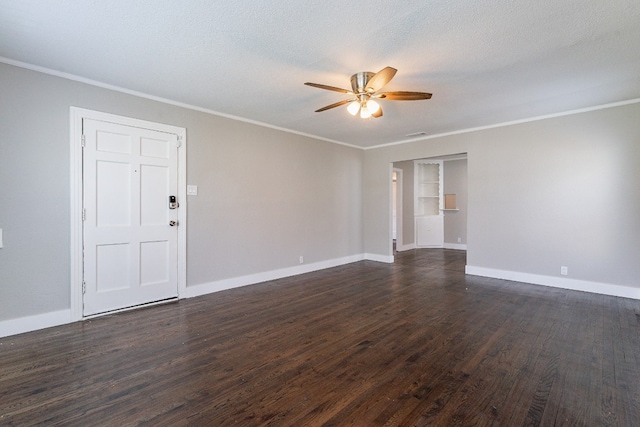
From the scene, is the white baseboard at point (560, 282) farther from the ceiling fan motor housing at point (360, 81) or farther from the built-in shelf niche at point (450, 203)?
the ceiling fan motor housing at point (360, 81)

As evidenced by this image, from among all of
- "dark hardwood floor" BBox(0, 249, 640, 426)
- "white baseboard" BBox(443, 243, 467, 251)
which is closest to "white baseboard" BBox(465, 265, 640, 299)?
"dark hardwood floor" BBox(0, 249, 640, 426)

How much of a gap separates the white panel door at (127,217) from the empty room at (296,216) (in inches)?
0.9

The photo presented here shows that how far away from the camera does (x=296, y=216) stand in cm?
543

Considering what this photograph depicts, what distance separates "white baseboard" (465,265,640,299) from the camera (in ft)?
13.1

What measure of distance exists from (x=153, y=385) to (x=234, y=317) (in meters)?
1.29

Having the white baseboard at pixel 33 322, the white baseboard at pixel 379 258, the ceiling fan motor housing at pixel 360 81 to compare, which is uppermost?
the ceiling fan motor housing at pixel 360 81

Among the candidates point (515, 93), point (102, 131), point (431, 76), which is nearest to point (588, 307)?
point (515, 93)

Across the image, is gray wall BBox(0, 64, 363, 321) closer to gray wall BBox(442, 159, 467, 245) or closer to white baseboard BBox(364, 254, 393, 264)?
white baseboard BBox(364, 254, 393, 264)

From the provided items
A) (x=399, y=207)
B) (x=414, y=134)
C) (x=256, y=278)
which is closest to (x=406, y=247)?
(x=399, y=207)

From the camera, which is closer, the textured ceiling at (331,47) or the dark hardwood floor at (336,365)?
the dark hardwood floor at (336,365)

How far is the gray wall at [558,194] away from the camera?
13.1 ft

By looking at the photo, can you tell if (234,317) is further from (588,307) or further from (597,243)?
(597,243)

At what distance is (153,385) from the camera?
81.1 inches

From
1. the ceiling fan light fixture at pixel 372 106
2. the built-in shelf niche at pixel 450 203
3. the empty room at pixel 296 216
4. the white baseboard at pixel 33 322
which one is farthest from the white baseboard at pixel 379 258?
the white baseboard at pixel 33 322
